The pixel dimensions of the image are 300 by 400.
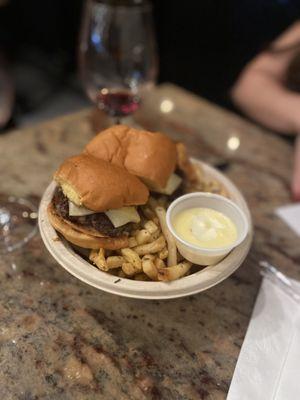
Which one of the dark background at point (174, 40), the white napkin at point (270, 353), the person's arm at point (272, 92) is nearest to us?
the white napkin at point (270, 353)

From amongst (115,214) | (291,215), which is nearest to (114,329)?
(115,214)

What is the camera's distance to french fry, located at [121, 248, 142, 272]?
2.43ft

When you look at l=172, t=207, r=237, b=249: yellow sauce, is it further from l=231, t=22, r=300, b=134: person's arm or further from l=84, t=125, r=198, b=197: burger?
l=231, t=22, r=300, b=134: person's arm

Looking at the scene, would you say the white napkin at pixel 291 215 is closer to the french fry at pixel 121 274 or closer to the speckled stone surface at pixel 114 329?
the speckled stone surface at pixel 114 329

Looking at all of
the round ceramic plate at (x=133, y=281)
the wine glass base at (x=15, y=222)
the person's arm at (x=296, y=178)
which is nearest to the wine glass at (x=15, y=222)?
the wine glass base at (x=15, y=222)

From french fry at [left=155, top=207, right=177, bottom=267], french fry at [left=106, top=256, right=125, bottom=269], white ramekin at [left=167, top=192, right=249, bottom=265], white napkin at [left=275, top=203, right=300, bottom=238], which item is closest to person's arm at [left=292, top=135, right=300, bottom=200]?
white napkin at [left=275, top=203, right=300, bottom=238]

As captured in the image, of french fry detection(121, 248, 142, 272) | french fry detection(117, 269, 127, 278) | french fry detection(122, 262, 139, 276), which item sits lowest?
french fry detection(117, 269, 127, 278)

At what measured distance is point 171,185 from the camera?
0.89m

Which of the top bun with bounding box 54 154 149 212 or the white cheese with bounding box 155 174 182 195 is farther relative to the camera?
the white cheese with bounding box 155 174 182 195

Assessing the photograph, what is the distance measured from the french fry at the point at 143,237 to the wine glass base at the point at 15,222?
1.01 feet

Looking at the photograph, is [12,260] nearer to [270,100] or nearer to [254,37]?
[270,100]

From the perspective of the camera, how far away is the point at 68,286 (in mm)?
870

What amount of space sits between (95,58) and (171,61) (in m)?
1.07

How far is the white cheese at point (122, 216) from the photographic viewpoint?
2.52 feet
